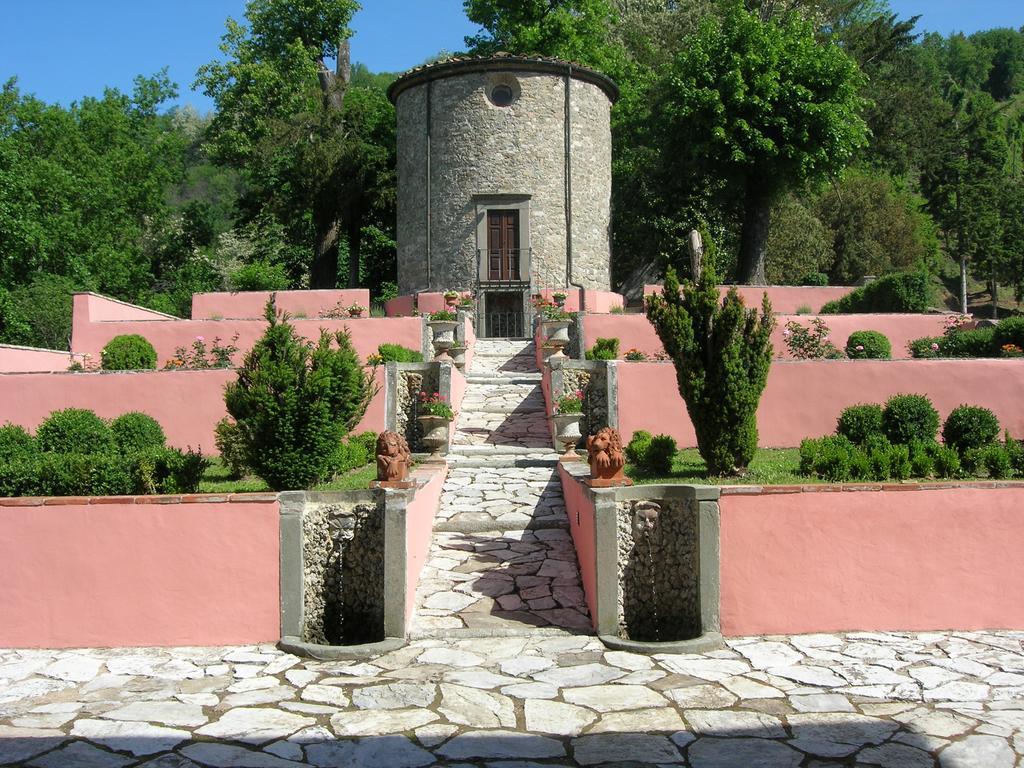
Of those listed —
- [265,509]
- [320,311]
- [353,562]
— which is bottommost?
[353,562]

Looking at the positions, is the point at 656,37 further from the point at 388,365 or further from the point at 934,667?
the point at 934,667

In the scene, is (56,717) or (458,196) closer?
(56,717)

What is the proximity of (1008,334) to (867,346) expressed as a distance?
2.36 meters

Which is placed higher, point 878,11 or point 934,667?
point 878,11

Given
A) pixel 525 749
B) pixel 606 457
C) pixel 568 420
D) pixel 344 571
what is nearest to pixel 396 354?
pixel 568 420

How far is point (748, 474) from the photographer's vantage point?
10922 millimetres

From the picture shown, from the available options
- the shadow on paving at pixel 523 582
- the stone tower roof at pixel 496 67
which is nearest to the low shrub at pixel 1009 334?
the shadow on paving at pixel 523 582

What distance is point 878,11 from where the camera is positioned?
42469 millimetres

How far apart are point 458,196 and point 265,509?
18247 millimetres

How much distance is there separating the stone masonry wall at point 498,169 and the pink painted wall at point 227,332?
21.9ft

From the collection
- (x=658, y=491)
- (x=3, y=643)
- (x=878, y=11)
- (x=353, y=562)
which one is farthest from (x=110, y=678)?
(x=878, y=11)

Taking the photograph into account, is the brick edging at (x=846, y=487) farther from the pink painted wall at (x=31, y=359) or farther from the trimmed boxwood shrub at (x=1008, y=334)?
the pink painted wall at (x=31, y=359)

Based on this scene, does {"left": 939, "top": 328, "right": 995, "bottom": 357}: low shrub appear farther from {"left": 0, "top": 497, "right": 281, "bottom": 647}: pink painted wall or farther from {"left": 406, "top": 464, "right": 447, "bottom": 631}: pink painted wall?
{"left": 0, "top": 497, "right": 281, "bottom": 647}: pink painted wall

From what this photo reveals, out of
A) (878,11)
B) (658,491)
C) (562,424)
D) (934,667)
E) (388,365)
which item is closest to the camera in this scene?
(934,667)
